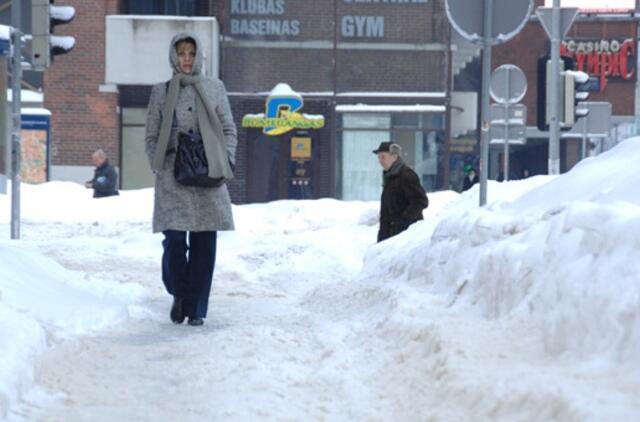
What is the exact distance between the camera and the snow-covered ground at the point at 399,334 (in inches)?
198

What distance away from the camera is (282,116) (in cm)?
3180

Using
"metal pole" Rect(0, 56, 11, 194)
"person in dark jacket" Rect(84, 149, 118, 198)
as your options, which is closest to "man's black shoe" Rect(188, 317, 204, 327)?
"metal pole" Rect(0, 56, 11, 194)

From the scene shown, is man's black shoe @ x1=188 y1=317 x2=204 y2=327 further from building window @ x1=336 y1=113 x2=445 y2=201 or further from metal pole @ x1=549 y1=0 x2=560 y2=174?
building window @ x1=336 y1=113 x2=445 y2=201

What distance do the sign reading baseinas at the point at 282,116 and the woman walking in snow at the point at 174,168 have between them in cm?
2297

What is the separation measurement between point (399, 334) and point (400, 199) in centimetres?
556

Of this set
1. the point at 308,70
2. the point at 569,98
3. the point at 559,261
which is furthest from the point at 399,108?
the point at 559,261

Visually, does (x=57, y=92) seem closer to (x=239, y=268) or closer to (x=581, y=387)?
(x=239, y=268)

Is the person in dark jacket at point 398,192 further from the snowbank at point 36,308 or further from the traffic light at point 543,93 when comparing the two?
the traffic light at point 543,93

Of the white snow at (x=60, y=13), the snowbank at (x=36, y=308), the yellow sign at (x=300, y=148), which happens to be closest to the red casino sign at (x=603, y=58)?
the yellow sign at (x=300, y=148)

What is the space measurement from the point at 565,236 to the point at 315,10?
26005 mm

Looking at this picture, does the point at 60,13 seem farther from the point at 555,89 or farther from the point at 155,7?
the point at 155,7

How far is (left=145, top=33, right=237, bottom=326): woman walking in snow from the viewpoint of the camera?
8266mm

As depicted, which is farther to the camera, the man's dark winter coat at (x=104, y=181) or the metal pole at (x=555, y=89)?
the man's dark winter coat at (x=104, y=181)

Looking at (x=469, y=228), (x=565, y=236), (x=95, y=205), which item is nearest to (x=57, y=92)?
(x=95, y=205)
